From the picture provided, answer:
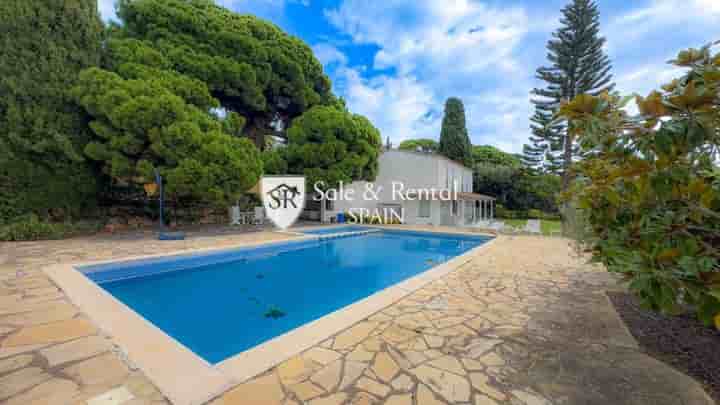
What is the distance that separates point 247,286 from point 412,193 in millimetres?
12043

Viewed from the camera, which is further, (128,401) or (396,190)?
(396,190)

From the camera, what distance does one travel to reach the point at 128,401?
174 cm

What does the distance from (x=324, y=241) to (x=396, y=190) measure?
7.43 m

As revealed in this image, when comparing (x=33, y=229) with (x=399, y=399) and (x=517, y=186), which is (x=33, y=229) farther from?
(x=517, y=186)

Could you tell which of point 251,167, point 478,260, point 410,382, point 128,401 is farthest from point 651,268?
point 251,167

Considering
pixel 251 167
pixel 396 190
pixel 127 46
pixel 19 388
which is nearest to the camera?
pixel 19 388

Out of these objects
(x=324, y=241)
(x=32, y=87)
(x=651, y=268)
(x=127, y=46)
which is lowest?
(x=324, y=241)

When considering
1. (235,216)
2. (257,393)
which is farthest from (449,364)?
(235,216)

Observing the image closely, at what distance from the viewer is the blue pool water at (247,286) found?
3.74m

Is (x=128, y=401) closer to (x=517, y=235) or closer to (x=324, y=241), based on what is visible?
(x=324, y=241)

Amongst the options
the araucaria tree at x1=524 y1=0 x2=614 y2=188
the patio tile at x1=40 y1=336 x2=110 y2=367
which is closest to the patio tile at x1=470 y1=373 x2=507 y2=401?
the patio tile at x1=40 y1=336 x2=110 y2=367

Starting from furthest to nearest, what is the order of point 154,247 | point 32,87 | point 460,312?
point 32,87, point 154,247, point 460,312

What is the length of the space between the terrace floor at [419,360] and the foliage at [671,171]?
1.05m

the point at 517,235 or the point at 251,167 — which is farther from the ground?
the point at 251,167
